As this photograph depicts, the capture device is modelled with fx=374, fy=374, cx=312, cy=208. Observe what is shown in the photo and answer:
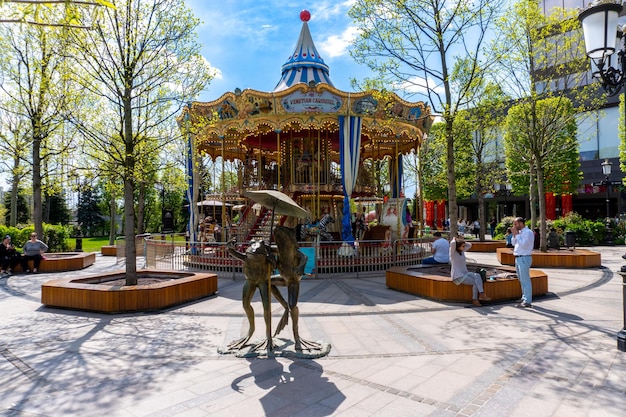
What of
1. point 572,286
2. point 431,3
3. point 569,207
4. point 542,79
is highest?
point 431,3

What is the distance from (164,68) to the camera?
9.03m

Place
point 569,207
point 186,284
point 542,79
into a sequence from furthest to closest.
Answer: point 569,207
point 542,79
point 186,284

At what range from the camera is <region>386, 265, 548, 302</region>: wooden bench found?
771 centimetres

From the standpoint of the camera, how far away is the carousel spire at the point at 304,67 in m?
17.3

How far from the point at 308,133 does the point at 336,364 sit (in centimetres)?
1439

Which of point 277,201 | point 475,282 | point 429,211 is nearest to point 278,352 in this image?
point 277,201

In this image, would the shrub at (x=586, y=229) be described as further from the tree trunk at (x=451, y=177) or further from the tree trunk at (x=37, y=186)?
the tree trunk at (x=37, y=186)

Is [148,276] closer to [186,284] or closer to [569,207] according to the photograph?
[186,284]

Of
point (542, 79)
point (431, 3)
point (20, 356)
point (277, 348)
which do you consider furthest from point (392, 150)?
point (20, 356)

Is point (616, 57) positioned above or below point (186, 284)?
above

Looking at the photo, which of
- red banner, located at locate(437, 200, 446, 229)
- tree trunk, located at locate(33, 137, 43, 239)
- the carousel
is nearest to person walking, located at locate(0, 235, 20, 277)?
tree trunk, located at locate(33, 137, 43, 239)

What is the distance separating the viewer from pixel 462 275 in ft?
25.0

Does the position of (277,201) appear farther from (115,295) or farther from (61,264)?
(61,264)

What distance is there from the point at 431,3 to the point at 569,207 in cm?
3167
